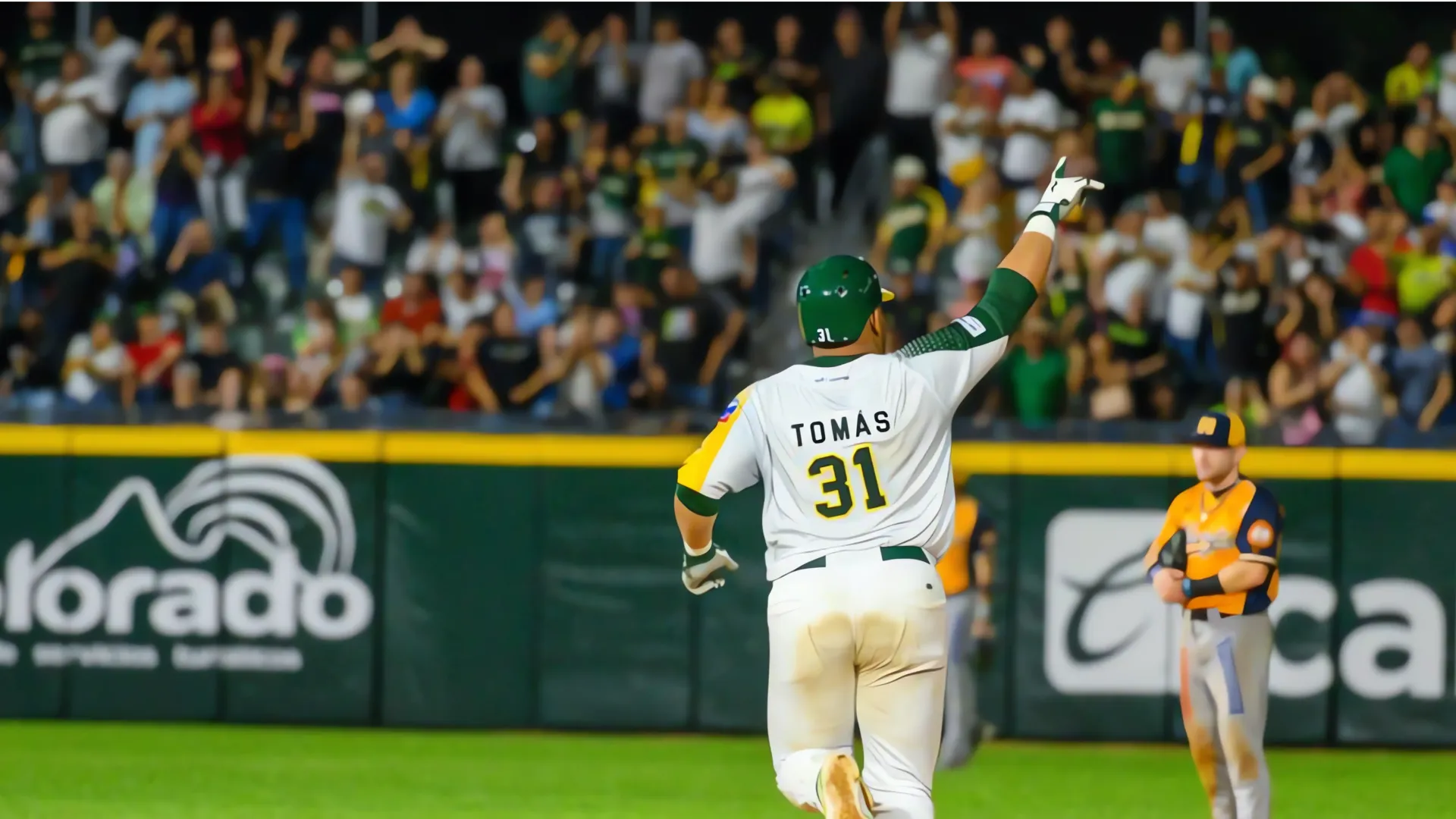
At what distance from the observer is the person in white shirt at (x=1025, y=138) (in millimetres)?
17891

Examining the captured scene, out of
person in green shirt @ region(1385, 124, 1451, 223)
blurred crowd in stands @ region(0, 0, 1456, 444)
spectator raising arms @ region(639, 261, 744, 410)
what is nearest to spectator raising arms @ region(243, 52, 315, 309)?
blurred crowd in stands @ region(0, 0, 1456, 444)

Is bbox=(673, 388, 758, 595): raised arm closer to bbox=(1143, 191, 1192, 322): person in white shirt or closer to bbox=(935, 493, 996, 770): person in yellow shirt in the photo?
bbox=(935, 493, 996, 770): person in yellow shirt

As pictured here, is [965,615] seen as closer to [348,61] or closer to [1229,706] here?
[1229,706]

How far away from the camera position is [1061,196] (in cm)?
720

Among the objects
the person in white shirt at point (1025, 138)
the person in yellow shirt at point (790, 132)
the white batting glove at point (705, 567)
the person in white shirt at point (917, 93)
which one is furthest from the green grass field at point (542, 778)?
the person in white shirt at point (917, 93)

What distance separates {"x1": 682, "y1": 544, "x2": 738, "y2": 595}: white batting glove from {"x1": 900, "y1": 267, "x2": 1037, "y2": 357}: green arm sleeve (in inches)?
37.8

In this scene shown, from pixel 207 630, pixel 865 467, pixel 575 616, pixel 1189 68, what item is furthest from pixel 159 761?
pixel 1189 68

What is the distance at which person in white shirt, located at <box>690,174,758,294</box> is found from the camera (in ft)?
57.8

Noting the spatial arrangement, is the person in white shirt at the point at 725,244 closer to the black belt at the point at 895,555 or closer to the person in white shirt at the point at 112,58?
the person in white shirt at the point at 112,58

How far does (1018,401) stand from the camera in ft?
50.8

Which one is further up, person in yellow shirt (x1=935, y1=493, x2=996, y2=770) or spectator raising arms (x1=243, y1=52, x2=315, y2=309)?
spectator raising arms (x1=243, y1=52, x2=315, y2=309)

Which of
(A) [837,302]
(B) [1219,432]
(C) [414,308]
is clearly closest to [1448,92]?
(C) [414,308]

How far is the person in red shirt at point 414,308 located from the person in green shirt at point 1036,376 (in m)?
4.76

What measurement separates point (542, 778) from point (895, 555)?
6119 mm
